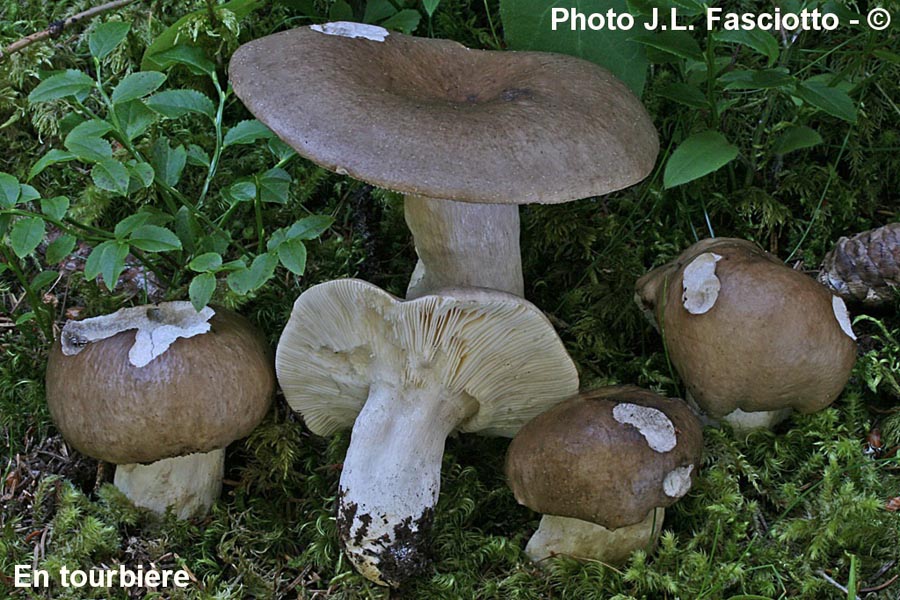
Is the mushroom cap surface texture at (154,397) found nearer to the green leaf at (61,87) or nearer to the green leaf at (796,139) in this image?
the green leaf at (61,87)

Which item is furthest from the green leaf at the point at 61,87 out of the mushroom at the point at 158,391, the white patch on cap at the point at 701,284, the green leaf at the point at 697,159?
the white patch on cap at the point at 701,284

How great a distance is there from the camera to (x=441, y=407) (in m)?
2.48

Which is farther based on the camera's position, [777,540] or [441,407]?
[441,407]

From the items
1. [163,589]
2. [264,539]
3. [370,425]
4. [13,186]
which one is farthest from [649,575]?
[13,186]

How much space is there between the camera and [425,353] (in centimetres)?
238

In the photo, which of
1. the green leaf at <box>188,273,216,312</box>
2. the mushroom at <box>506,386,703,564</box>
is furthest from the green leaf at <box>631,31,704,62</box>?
the green leaf at <box>188,273,216,312</box>

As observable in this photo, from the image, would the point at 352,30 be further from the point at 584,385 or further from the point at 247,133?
the point at 584,385

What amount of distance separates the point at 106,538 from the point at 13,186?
3.27 feet

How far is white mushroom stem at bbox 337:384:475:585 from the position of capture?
91.2 inches

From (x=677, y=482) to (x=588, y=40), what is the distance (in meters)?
1.36

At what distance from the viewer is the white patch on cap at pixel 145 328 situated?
230 cm

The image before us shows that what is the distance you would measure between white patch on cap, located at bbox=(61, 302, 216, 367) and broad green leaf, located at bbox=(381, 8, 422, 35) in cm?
116

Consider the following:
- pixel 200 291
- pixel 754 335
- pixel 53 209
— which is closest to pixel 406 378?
pixel 200 291

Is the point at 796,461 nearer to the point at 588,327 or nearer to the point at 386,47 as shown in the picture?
the point at 588,327
